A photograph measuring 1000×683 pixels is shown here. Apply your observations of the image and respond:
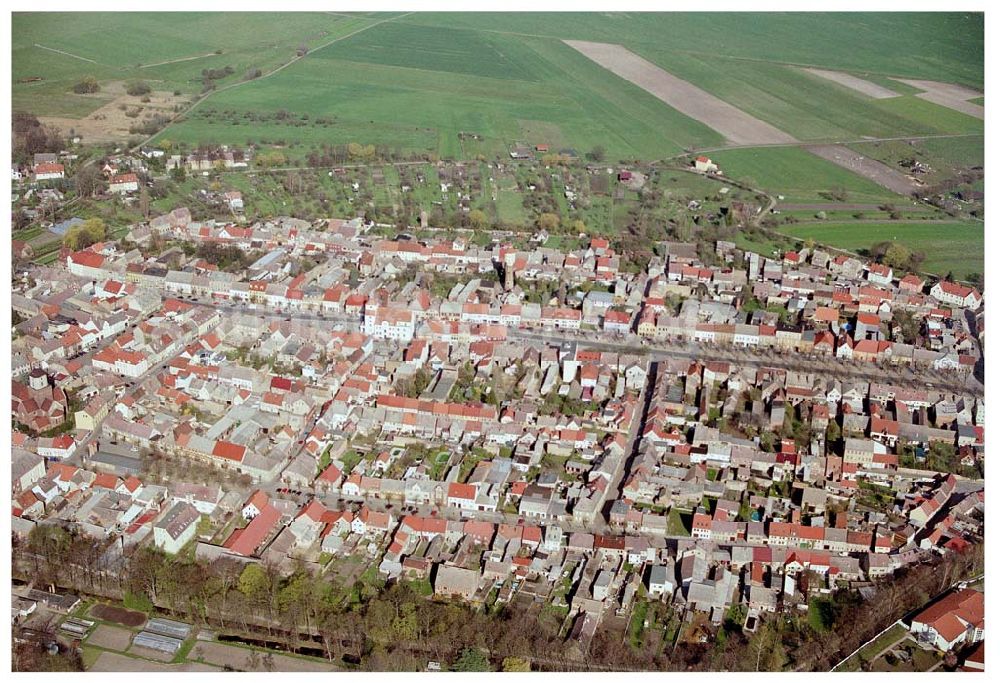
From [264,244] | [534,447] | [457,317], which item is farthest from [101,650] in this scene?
[264,244]

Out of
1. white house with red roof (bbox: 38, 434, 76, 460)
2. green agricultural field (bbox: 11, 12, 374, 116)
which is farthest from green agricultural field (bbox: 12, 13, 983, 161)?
white house with red roof (bbox: 38, 434, 76, 460)

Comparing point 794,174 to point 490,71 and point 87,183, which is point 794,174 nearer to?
point 490,71

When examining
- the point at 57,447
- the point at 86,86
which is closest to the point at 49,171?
the point at 86,86

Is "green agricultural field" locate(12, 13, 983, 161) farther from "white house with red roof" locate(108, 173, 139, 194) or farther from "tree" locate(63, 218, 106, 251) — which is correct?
"tree" locate(63, 218, 106, 251)

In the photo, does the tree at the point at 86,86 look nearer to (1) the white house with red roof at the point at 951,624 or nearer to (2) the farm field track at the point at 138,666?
(2) the farm field track at the point at 138,666

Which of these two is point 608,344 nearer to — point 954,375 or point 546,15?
point 954,375

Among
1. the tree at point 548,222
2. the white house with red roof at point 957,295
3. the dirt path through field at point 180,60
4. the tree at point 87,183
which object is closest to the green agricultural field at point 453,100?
the dirt path through field at point 180,60
